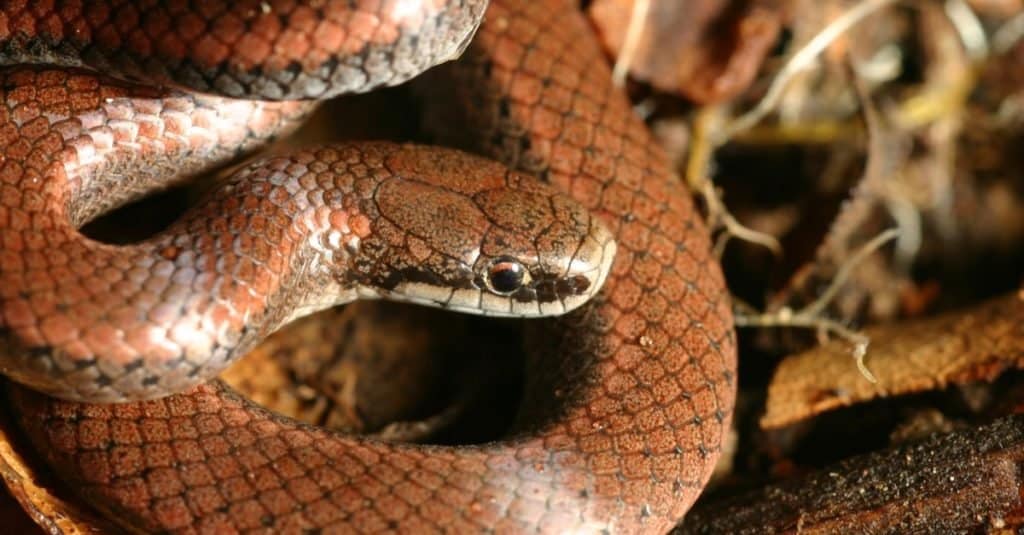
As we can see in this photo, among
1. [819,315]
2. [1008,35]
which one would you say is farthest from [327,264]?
[1008,35]

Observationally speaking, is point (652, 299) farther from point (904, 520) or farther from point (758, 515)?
point (904, 520)

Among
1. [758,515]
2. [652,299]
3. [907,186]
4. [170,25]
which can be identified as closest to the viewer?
[170,25]

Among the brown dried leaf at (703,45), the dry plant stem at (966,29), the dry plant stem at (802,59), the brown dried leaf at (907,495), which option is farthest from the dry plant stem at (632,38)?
the brown dried leaf at (907,495)

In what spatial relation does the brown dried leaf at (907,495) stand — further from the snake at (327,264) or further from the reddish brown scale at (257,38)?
the reddish brown scale at (257,38)

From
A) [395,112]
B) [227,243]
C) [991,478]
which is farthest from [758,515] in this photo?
[395,112]

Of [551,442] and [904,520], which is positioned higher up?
[551,442]

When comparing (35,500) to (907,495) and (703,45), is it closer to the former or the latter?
(907,495)

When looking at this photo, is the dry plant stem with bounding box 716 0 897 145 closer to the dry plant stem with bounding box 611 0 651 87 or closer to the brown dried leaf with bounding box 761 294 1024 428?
the dry plant stem with bounding box 611 0 651 87

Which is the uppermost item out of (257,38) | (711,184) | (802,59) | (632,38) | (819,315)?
(257,38)
